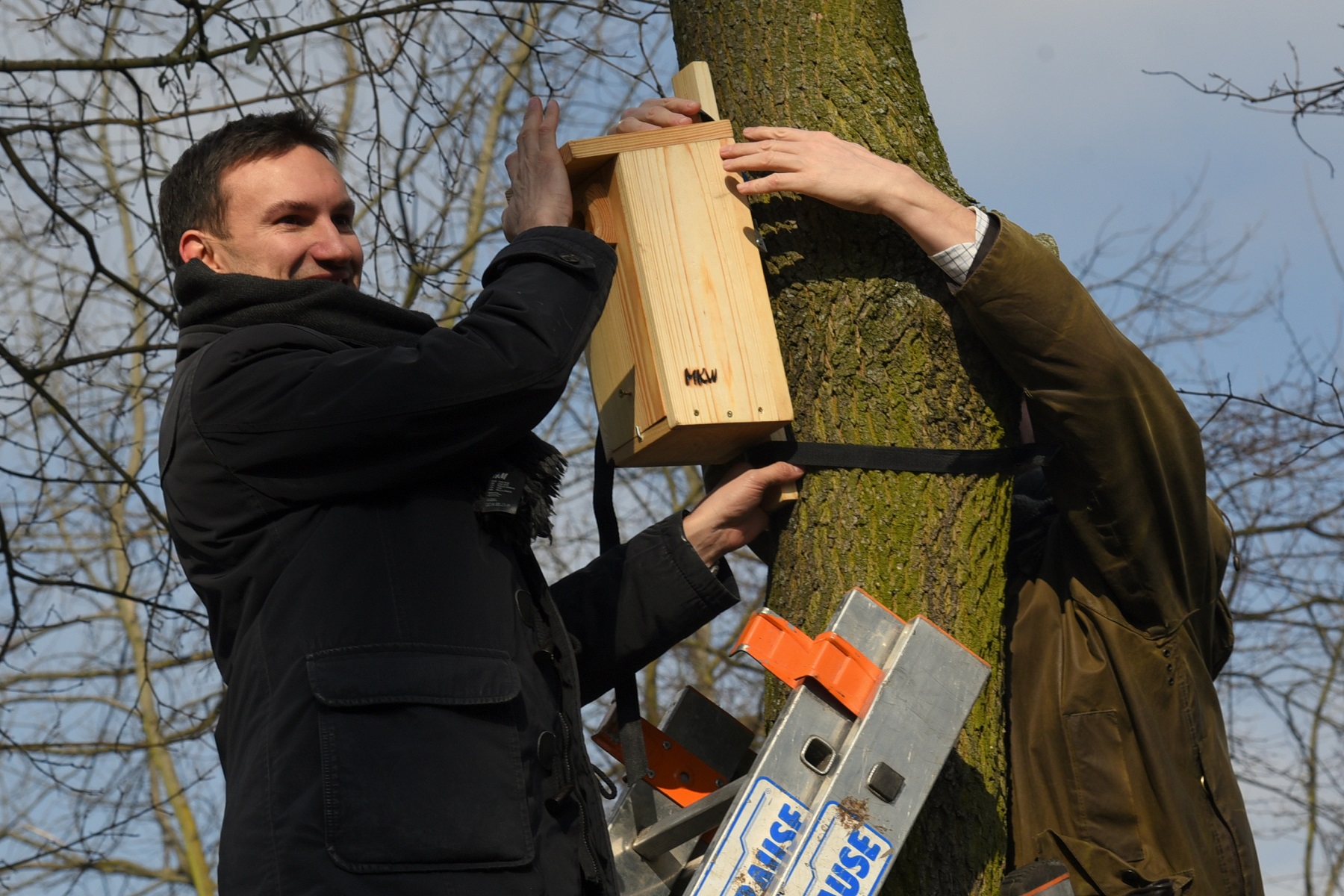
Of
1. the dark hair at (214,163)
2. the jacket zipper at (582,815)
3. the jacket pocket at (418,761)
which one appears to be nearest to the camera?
the jacket pocket at (418,761)

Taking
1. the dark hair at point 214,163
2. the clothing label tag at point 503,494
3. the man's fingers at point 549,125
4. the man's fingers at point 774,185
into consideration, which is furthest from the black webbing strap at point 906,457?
the dark hair at point 214,163

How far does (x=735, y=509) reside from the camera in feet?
7.59

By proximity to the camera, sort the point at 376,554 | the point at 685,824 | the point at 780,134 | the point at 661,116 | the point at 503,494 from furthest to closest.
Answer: the point at 661,116 → the point at 780,134 → the point at 685,824 → the point at 503,494 → the point at 376,554

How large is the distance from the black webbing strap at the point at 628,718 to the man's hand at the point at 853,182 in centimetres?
58

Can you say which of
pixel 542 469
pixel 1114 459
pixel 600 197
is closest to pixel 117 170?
pixel 600 197

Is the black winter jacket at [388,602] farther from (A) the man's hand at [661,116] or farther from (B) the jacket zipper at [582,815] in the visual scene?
(A) the man's hand at [661,116]

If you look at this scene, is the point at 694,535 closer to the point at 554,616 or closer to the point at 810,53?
the point at 554,616

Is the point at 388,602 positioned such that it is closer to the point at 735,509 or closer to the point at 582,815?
the point at 582,815

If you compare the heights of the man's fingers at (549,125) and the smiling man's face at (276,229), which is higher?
the man's fingers at (549,125)

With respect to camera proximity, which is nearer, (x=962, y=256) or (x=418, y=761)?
(x=418, y=761)

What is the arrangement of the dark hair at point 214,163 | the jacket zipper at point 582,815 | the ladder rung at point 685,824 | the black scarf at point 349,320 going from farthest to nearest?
the dark hair at point 214,163, the ladder rung at point 685,824, the black scarf at point 349,320, the jacket zipper at point 582,815

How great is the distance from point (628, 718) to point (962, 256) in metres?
0.95

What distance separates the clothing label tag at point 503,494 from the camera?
1.91 meters

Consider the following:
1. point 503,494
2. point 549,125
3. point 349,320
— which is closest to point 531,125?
point 549,125
